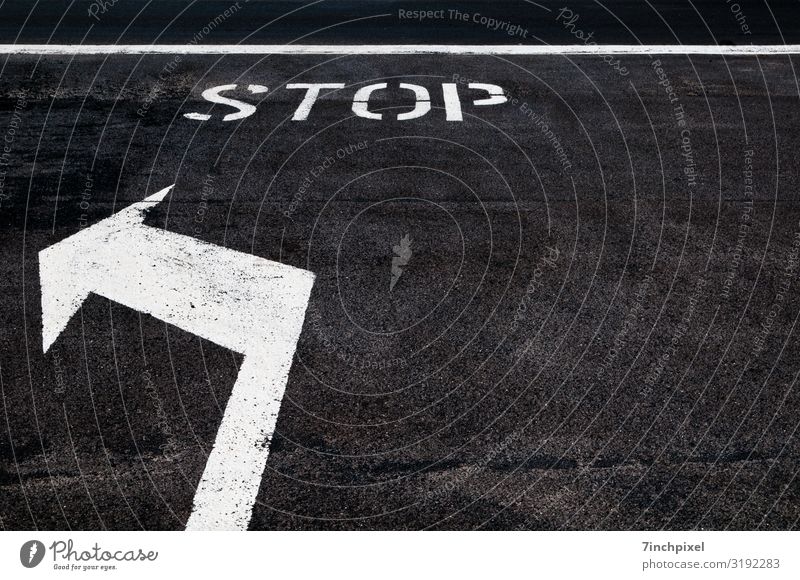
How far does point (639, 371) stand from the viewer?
5.43 meters

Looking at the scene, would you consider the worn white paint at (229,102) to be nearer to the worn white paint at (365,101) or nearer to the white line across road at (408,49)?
the worn white paint at (365,101)

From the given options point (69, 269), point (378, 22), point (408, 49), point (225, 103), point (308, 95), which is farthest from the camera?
point (378, 22)

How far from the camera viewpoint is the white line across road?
11352 mm

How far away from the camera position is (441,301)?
6.14m

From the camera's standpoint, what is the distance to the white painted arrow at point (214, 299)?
4.83 meters

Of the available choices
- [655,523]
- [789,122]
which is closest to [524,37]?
[789,122]

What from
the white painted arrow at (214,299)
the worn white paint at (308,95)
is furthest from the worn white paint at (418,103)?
the white painted arrow at (214,299)

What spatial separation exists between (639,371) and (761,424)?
76cm

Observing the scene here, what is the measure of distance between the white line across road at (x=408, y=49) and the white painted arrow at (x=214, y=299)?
4.79 m

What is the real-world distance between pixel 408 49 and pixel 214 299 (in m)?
6.35

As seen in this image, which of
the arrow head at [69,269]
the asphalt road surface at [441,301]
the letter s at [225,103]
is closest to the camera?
the asphalt road surface at [441,301]

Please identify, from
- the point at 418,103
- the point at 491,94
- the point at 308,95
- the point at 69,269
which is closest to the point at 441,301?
the point at 69,269

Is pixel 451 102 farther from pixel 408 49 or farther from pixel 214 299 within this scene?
pixel 214 299

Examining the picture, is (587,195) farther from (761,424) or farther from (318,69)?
(318,69)
